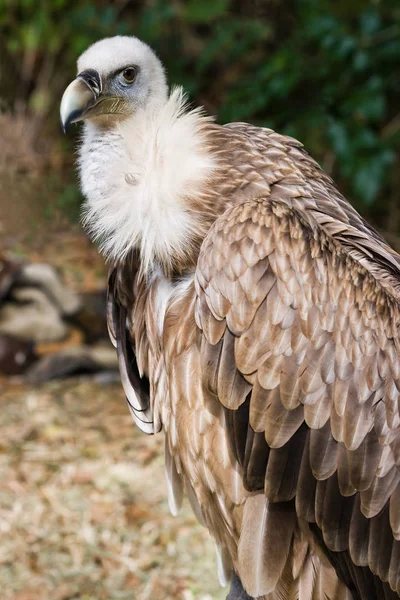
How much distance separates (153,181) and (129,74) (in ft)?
1.11

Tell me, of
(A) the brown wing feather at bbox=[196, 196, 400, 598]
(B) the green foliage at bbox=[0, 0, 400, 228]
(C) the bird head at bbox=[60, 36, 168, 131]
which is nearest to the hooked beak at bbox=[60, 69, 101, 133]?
(C) the bird head at bbox=[60, 36, 168, 131]

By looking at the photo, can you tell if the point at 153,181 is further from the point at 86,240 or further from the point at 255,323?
the point at 86,240

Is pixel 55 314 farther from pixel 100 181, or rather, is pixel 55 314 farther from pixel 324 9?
pixel 100 181

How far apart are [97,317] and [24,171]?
1218 millimetres

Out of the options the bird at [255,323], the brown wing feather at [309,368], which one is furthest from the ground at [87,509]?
the brown wing feather at [309,368]

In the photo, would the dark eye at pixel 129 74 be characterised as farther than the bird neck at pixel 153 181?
Yes

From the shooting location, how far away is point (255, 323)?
224 cm

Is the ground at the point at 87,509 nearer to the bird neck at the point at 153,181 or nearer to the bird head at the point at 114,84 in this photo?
the bird neck at the point at 153,181

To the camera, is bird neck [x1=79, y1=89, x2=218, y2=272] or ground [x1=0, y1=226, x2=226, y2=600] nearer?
bird neck [x1=79, y1=89, x2=218, y2=272]

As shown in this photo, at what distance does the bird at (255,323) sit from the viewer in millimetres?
2242

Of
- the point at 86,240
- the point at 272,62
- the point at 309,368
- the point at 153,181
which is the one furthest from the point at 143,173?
the point at 86,240

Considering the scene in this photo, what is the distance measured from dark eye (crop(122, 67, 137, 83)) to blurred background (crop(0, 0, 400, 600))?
2.07 meters

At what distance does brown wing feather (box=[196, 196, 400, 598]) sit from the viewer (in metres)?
2.23

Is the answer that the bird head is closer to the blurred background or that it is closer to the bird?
the bird
